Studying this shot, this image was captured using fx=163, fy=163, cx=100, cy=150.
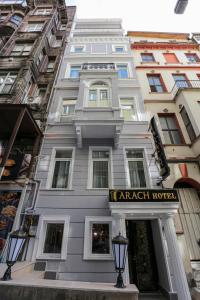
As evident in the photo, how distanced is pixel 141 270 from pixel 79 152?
6.17m

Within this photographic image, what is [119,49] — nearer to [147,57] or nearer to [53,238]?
[147,57]

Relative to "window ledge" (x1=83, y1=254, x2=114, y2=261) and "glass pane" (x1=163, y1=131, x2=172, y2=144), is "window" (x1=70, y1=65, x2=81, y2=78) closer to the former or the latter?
"glass pane" (x1=163, y1=131, x2=172, y2=144)

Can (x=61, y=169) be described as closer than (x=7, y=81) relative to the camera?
Yes

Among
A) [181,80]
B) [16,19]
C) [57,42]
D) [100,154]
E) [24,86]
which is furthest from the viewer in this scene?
[16,19]

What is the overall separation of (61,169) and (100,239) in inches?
156

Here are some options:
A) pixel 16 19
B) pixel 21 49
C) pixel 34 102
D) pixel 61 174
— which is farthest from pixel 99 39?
pixel 61 174

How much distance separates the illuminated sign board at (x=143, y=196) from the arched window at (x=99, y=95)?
585 centimetres

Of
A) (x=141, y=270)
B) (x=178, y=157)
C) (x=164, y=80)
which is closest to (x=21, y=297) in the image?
(x=141, y=270)

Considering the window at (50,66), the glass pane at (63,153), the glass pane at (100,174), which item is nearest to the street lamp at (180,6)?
the glass pane at (100,174)

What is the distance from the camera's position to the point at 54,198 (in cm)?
766

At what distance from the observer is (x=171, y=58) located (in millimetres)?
15133

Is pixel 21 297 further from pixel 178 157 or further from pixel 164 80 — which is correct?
pixel 164 80

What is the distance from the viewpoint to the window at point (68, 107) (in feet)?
35.7

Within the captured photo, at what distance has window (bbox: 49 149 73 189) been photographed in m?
8.34
